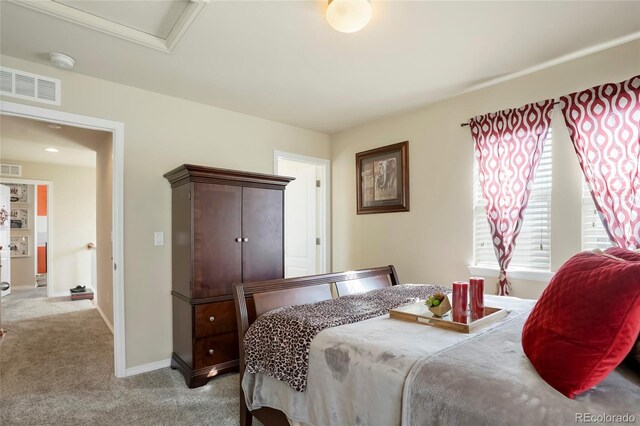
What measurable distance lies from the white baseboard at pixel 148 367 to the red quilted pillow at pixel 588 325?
2992 mm

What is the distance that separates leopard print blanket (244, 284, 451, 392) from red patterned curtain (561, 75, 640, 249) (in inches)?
61.5

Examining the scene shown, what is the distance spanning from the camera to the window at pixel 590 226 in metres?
2.46

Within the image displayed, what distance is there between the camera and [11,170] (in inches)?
230

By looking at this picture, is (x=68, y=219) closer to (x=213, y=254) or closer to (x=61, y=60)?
(x=61, y=60)

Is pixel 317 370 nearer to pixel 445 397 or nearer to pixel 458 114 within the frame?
pixel 445 397

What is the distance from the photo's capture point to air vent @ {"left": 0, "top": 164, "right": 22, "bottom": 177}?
5793 millimetres

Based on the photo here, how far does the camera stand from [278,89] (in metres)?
3.10

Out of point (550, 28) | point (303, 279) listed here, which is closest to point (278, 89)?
point (303, 279)

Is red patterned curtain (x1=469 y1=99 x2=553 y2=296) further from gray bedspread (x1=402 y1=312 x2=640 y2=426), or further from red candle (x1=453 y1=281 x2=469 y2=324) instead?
gray bedspread (x1=402 y1=312 x2=640 y2=426)

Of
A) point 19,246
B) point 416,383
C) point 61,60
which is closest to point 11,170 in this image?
point 19,246

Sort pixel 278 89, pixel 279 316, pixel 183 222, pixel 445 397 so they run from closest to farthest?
pixel 445 397
pixel 279 316
pixel 183 222
pixel 278 89

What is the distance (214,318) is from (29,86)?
7.35ft

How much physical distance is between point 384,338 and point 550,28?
7.15 ft

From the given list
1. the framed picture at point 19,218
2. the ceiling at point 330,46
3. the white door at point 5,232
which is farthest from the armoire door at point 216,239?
the framed picture at point 19,218
